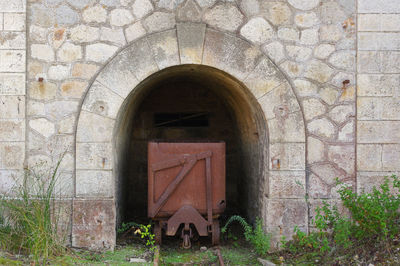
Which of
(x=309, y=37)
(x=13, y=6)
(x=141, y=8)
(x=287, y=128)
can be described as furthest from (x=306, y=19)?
(x=13, y=6)

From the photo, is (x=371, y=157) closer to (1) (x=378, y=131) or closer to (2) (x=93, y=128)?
(1) (x=378, y=131)

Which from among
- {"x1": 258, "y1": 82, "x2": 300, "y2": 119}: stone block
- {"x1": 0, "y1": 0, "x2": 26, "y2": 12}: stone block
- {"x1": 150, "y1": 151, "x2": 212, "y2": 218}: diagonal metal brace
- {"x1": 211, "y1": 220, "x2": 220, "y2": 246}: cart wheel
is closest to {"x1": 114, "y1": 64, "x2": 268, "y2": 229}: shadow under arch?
{"x1": 211, "y1": 220, "x2": 220, "y2": 246}: cart wheel

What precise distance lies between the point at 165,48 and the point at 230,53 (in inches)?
30.5

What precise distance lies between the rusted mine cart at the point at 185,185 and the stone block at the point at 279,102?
0.82m

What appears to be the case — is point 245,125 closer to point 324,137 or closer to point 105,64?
point 324,137

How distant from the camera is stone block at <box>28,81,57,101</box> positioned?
16.5 feet

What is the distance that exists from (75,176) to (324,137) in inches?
118

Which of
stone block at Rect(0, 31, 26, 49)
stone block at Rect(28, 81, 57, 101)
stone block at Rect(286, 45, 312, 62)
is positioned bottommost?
stone block at Rect(28, 81, 57, 101)

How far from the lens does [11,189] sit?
5.02 meters

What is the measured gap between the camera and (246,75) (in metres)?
5.12

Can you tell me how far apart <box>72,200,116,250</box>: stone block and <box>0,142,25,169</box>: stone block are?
31.8 inches

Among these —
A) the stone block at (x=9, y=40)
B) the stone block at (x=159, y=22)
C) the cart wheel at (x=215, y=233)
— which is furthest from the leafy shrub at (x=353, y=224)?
the stone block at (x=9, y=40)

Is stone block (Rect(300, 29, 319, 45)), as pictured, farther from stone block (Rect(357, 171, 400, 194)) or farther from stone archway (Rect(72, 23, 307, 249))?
stone block (Rect(357, 171, 400, 194))

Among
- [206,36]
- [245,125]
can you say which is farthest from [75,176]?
[245,125]
